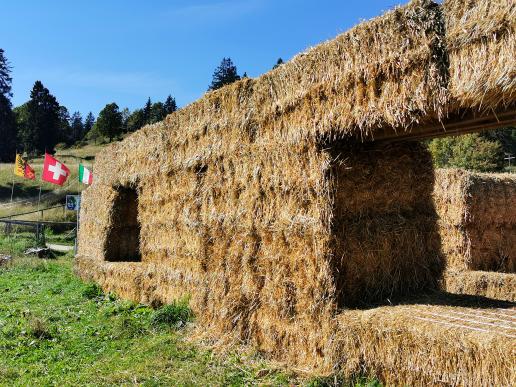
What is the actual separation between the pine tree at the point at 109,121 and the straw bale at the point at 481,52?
3069 inches

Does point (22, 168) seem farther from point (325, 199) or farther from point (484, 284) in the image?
point (325, 199)

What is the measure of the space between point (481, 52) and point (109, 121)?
78.3 metres

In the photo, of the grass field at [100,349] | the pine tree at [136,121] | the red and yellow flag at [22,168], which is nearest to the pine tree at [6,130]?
the pine tree at [136,121]

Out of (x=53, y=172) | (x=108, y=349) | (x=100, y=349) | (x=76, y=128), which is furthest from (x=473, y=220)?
(x=76, y=128)

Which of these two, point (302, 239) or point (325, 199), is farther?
point (302, 239)

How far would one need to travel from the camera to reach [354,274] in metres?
5.33

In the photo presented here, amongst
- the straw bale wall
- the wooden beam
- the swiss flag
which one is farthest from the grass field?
the swiss flag

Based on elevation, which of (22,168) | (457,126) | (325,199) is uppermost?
(22,168)

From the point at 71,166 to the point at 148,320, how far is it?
5658 centimetres

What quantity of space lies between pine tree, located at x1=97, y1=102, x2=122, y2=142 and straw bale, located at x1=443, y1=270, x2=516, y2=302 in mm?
74210

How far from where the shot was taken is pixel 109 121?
76562mm

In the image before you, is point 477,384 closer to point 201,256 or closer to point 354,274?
point 354,274

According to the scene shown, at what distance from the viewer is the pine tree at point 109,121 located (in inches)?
3024

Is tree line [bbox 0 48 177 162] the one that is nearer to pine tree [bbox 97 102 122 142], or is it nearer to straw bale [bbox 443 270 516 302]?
pine tree [bbox 97 102 122 142]
